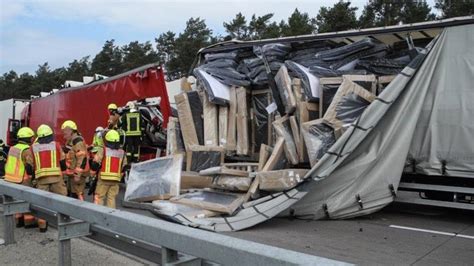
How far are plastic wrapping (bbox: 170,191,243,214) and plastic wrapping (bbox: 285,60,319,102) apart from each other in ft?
6.87

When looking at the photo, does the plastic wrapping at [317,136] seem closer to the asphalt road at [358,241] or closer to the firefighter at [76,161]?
the asphalt road at [358,241]

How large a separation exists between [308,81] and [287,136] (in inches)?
39.8

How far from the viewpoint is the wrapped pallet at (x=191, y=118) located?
1002 cm

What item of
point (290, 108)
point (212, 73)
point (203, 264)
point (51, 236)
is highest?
point (212, 73)

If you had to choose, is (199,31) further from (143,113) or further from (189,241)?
(189,241)

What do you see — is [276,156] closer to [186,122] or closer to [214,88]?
[214,88]

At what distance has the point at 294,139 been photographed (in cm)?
843

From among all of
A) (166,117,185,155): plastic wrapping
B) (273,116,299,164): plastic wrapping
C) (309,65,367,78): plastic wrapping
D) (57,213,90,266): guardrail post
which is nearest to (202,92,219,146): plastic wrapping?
(166,117,185,155): plastic wrapping

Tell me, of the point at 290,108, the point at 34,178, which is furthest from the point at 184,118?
the point at 34,178

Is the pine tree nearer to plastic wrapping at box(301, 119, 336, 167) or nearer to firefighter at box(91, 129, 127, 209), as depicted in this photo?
plastic wrapping at box(301, 119, 336, 167)

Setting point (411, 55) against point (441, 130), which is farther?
point (411, 55)

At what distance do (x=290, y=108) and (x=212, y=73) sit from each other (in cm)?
212

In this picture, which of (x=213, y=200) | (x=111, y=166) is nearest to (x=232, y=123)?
(x=213, y=200)

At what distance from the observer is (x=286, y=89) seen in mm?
8664
